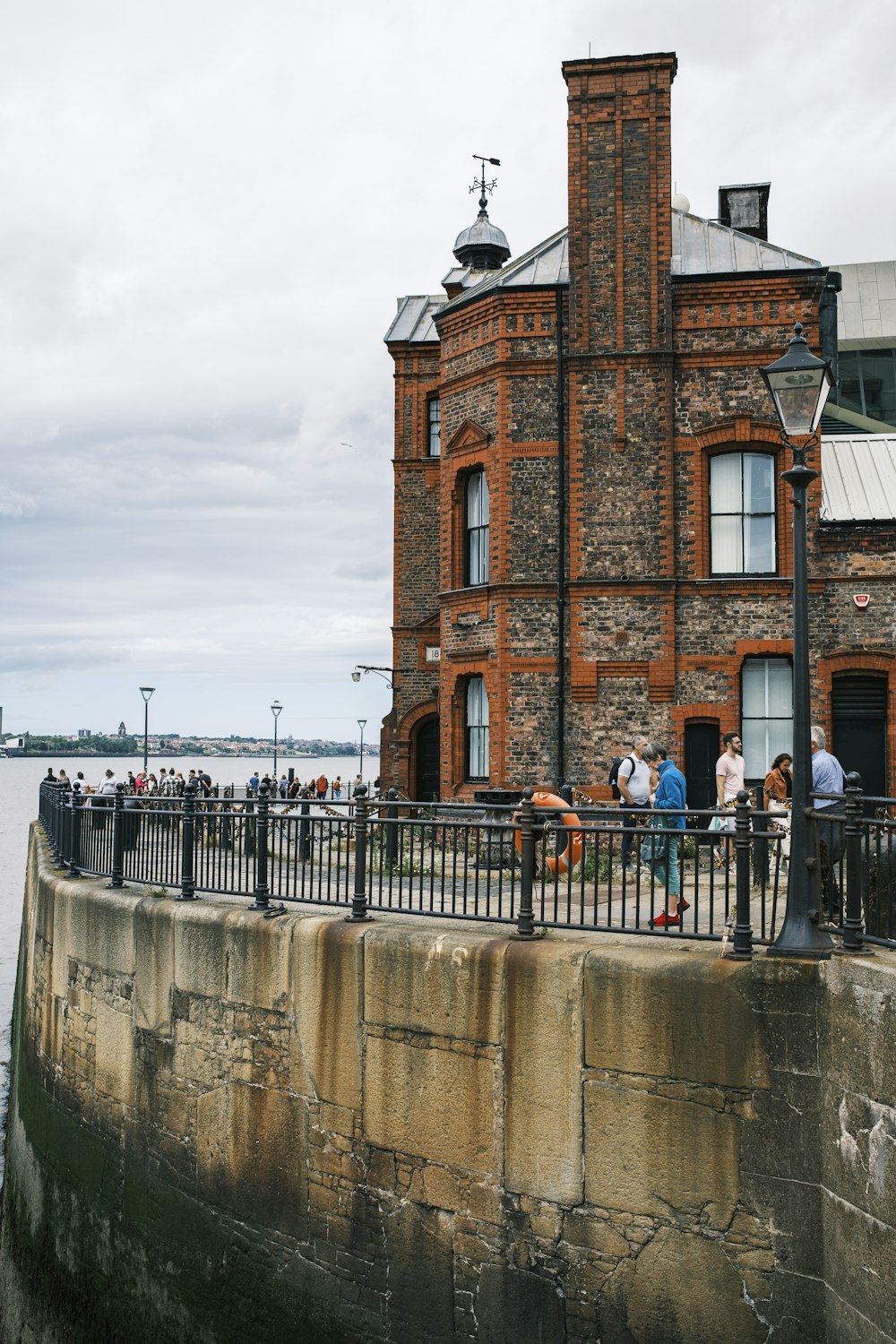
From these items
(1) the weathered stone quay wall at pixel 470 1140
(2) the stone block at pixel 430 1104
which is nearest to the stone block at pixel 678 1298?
(1) the weathered stone quay wall at pixel 470 1140

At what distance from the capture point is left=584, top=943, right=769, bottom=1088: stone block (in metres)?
7.04

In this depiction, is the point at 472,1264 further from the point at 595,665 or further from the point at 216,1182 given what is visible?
the point at 595,665

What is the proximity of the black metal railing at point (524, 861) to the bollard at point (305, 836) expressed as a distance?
0.06 ft

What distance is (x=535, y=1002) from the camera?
25.3 ft

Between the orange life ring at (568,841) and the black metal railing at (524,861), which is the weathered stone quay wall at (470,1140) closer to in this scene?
the black metal railing at (524,861)

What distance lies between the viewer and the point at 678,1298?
7.07m

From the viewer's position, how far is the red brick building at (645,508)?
1905cm

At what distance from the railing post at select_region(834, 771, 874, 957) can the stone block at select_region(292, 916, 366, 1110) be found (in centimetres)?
353

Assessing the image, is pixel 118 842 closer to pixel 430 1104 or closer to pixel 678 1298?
pixel 430 1104

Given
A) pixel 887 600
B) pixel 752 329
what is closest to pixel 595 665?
pixel 887 600

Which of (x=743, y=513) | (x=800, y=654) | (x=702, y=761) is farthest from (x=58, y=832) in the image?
(x=743, y=513)

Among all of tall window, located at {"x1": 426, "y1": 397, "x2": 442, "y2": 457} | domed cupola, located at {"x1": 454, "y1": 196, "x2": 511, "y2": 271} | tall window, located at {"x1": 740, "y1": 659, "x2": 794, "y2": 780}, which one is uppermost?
domed cupola, located at {"x1": 454, "y1": 196, "x2": 511, "y2": 271}

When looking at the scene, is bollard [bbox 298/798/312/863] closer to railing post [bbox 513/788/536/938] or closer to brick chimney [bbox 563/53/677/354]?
railing post [bbox 513/788/536/938]

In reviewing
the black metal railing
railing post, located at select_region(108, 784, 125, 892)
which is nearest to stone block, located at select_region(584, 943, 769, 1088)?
the black metal railing
